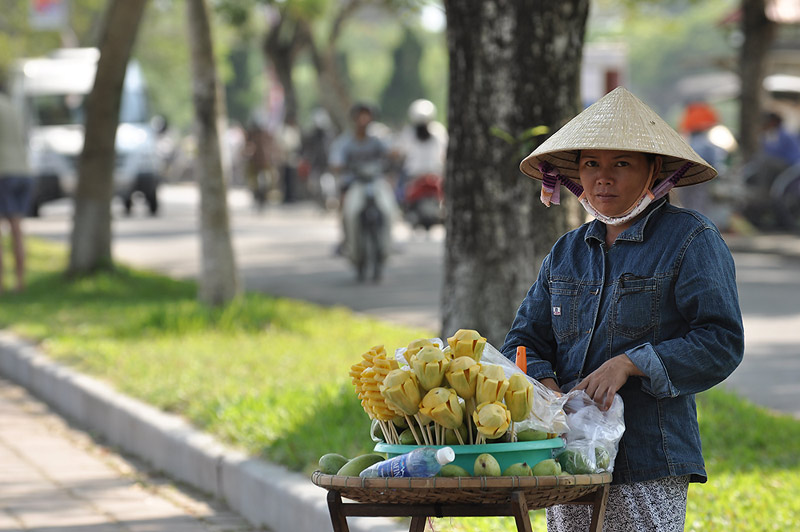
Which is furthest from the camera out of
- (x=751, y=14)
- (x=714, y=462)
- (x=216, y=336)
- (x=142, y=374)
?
(x=751, y=14)

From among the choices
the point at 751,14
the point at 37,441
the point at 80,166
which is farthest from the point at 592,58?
the point at 37,441

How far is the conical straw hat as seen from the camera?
300cm

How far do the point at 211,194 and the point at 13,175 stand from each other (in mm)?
2928

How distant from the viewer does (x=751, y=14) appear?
18.4 meters

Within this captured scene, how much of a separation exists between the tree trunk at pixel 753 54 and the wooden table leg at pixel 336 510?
16661mm

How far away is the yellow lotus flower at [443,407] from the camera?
277 centimetres

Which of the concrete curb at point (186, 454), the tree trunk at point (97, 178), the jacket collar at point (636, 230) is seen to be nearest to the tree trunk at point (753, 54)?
the tree trunk at point (97, 178)

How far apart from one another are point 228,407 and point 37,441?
1.44 meters

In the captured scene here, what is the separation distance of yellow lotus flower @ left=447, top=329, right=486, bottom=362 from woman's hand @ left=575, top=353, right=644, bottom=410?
0.88ft

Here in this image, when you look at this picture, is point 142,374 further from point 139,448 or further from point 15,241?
point 15,241

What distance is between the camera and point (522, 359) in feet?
10.2

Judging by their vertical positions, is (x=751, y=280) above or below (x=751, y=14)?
below

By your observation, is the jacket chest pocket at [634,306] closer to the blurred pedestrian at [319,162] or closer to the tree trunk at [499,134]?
the tree trunk at [499,134]

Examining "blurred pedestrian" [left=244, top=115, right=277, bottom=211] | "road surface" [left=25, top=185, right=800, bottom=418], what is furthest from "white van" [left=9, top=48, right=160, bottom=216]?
"blurred pedestrian" [left=244, top=115, right=277, bottom=211]
